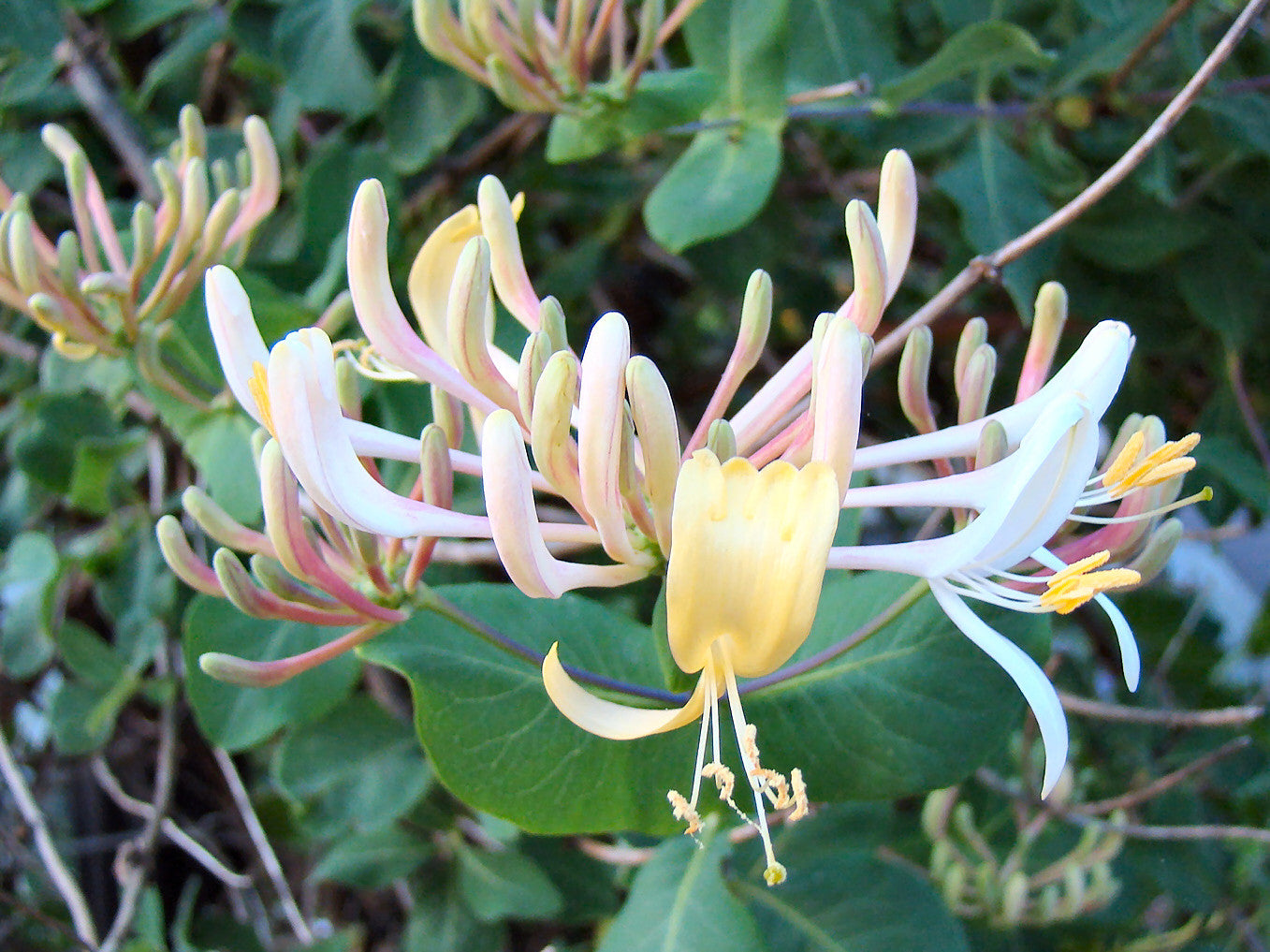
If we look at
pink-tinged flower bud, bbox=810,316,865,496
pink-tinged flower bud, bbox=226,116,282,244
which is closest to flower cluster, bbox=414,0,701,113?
A: pink-tinged flower bud, bbox=226,116,282,244

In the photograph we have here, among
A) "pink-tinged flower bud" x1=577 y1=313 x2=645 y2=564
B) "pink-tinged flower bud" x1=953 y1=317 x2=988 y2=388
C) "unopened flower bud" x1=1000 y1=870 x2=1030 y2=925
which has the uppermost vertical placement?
"pink-tinged flower bud" x1=577 y1=313 x2=645 y2=564

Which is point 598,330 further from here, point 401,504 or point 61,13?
point 61,13

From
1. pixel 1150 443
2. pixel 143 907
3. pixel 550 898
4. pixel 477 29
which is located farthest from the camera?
pixel 143 907

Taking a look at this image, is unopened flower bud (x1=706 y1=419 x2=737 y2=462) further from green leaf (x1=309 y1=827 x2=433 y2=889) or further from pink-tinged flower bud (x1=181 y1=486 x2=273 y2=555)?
green leaf (x1=309 y1=827 x2=433 y2=889)

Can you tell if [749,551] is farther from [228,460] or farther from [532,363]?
[228,460]

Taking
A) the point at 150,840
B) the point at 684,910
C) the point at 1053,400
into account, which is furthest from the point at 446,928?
the point at 1053,400

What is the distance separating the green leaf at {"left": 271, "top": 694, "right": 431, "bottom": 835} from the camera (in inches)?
39.2

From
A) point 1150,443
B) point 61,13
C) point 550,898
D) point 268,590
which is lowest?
point 550,898

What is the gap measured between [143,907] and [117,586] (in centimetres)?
35

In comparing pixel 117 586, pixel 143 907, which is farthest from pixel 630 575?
pixel 143 907

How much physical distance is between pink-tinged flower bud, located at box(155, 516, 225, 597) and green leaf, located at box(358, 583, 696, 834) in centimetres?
9

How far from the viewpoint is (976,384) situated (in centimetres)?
56

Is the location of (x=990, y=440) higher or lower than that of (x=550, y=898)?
higher

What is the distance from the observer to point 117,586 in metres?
1.10
